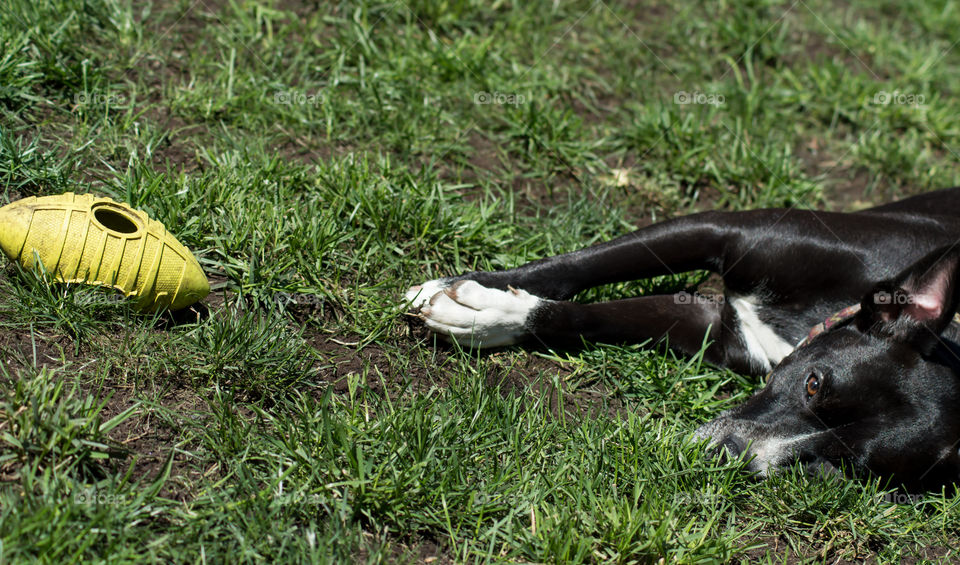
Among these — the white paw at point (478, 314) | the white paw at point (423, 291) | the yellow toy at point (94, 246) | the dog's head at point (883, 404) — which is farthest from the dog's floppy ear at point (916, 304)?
the yellow toy at point (94, 246)

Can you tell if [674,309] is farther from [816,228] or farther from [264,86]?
[264,86]

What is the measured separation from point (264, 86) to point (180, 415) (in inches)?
81.5

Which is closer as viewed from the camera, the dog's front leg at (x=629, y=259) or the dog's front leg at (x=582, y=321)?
the dog's front leg at (x=582, y=321)

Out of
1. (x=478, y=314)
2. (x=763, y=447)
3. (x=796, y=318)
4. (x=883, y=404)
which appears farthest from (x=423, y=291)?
(x=883, y=404)

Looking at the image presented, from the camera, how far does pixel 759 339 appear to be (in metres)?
3.81

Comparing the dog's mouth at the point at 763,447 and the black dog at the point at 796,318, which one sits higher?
the black dog at the point at 796,318

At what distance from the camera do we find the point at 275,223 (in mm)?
3490

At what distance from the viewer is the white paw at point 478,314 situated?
3383 mm

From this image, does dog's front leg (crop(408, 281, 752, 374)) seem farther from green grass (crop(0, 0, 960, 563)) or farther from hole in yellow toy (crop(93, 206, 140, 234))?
hole in yellow toy (crop(93, 206, 140, 234))

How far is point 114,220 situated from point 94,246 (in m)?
0.21

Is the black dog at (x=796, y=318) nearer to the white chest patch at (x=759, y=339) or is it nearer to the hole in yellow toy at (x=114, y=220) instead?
the white chest patch at (x=759, y=339)

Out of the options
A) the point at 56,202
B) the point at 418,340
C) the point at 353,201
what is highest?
the point at 56,202

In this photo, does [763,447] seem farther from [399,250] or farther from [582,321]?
[399,250]

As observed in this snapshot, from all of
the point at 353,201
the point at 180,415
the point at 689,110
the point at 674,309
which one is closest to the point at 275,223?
the point at 353,201
